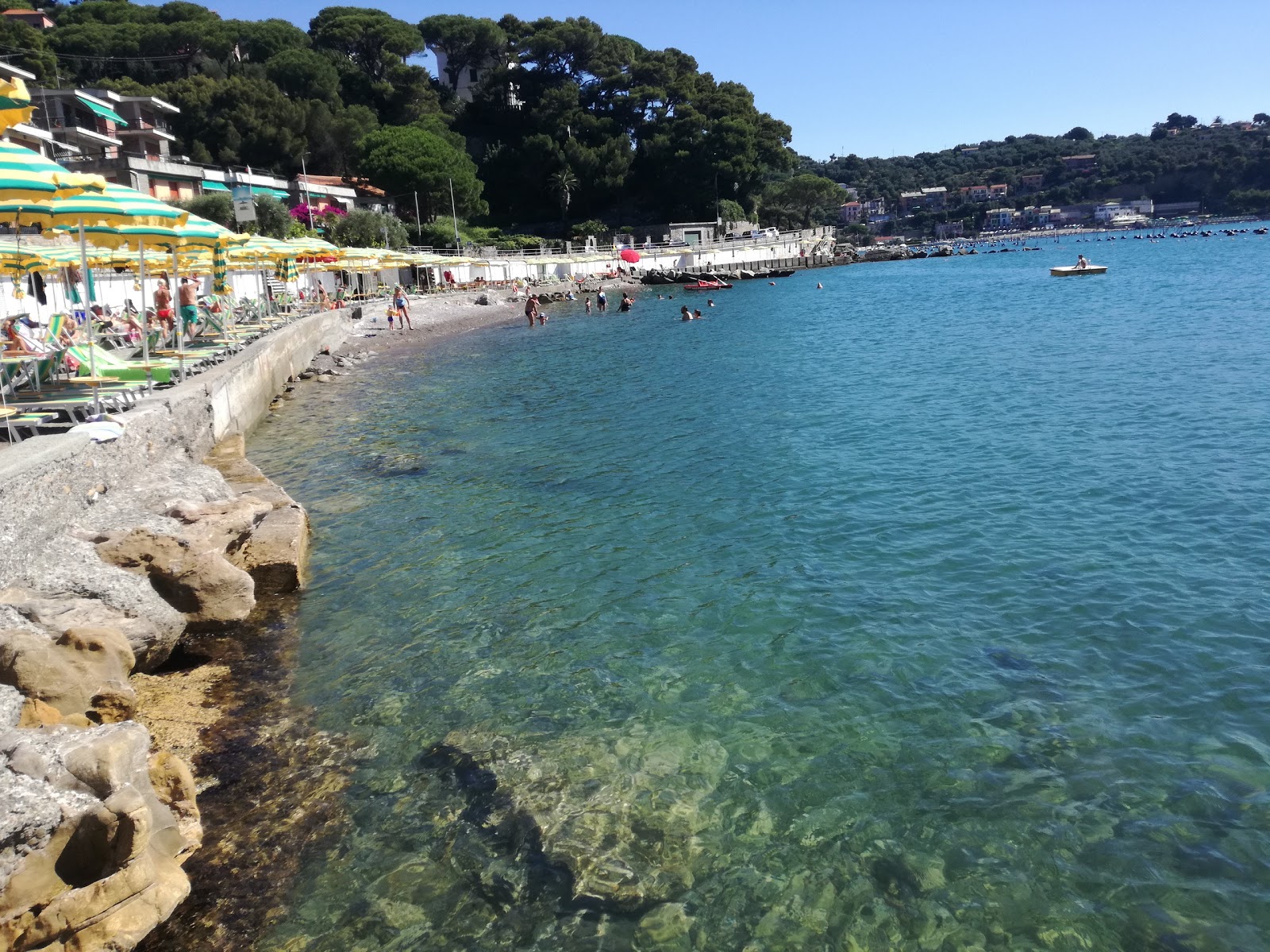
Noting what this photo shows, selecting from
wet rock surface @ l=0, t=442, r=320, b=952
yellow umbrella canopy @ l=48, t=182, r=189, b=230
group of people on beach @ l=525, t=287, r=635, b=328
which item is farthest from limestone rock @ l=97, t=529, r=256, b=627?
group of people on beach @ l=525, t=287, r=635, b=328

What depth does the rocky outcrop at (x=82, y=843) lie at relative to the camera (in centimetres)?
414

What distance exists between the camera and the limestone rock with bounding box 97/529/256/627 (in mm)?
7660

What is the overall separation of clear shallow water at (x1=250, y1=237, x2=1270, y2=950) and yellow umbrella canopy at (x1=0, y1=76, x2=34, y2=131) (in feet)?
17.6

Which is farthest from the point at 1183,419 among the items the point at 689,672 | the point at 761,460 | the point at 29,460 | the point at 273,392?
the point at 273,392

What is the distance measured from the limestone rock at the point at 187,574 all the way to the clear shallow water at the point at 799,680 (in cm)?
93

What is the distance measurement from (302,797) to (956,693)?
16.5ft

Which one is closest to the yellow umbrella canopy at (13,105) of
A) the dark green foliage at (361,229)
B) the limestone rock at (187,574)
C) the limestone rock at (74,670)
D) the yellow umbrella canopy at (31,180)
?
the yellow umbrella canopy at (31,180)

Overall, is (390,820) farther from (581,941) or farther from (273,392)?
(273,392)

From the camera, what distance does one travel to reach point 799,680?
727 centimetres

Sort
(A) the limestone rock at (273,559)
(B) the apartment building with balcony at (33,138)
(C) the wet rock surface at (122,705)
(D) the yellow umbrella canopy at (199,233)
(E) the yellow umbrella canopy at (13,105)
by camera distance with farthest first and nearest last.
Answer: (B) the apartment building with balcony at (33,138) → (D) the yellow umbrella canopy at (199,233) → (A) the limestone rock at (273,559) → (E) the yellow umbrella canopy at (13,105) → (C) the wet rock surface at (122,705)

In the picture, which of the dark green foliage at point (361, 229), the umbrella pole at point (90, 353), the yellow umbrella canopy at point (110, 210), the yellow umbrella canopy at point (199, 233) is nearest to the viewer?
the yellow umbrella canopy at point (110, 210)

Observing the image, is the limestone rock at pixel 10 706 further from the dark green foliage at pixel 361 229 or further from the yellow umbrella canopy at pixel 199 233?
the dark green foliage at pixel 361 229

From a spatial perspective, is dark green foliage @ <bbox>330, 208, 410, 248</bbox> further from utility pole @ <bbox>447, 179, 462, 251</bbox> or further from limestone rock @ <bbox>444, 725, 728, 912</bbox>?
limestone rock @ <bbox>444, 725, 728, 912</bbox>

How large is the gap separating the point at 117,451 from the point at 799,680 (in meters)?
7.82
